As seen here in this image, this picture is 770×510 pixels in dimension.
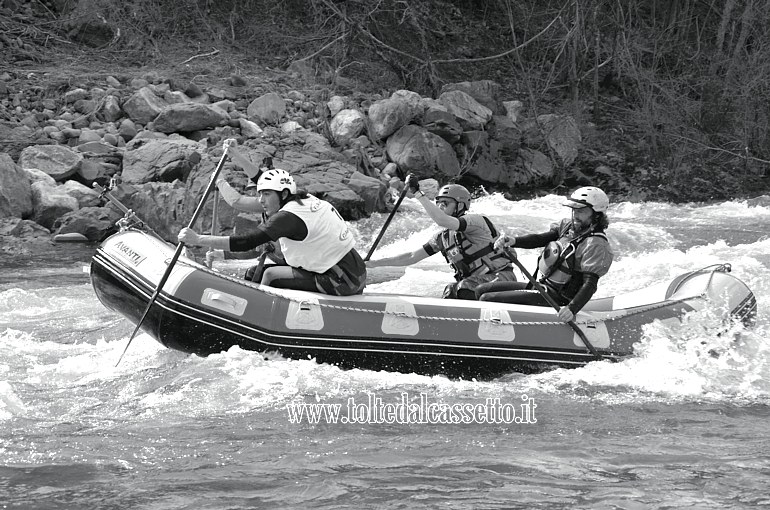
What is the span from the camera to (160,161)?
13578 mm

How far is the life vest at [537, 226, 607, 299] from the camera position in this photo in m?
6.75

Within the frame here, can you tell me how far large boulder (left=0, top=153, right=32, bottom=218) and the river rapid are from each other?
4490 mm

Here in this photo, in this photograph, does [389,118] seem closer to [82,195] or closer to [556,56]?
[556,56]

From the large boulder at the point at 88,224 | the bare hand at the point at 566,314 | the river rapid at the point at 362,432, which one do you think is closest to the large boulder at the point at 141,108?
the large boulder at the point at 88,224

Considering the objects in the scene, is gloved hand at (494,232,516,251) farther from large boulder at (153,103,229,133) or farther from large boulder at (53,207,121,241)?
large boulder at (153,103,229,133)

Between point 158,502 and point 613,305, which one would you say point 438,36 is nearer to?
point 613,305

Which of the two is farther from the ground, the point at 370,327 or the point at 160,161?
the point at 160,161

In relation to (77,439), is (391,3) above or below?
above

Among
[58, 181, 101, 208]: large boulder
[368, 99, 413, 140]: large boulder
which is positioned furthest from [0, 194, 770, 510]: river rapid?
[368, 99, 413, 140]: large boulder

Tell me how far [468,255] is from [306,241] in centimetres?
133

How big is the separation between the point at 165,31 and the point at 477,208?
798cm

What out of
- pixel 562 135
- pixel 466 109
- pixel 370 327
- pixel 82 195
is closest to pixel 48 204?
pixel 82 195

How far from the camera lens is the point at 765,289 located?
956 centimetres

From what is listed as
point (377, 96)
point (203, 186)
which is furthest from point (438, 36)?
point (203, 186)
